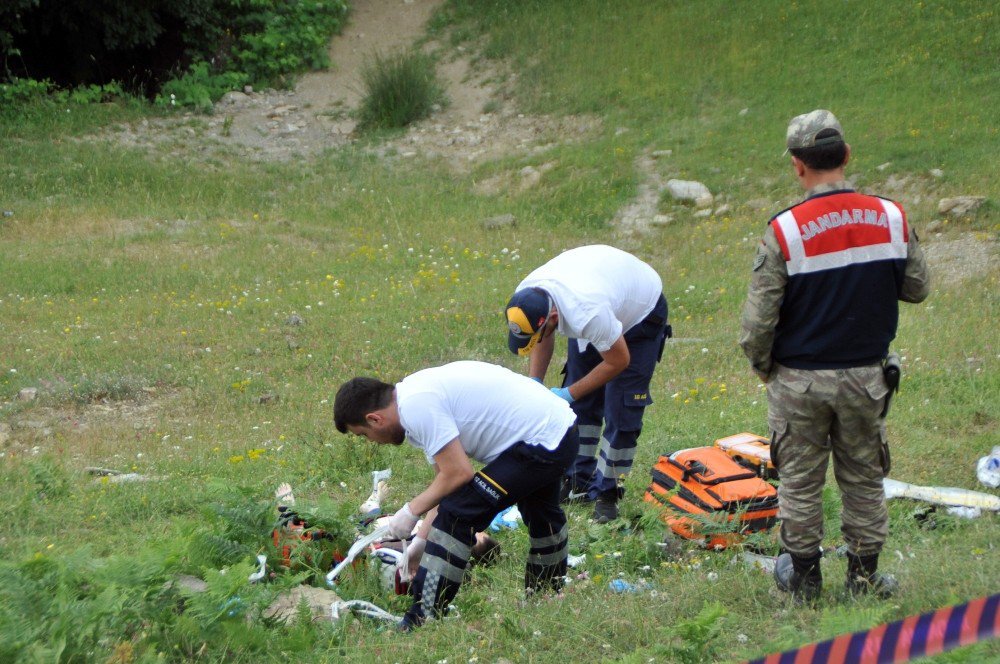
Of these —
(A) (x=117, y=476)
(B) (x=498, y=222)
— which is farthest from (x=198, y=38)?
(A) (x=117, y=476)

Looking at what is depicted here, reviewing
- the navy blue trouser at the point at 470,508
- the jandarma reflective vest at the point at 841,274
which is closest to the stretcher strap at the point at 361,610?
the navy blue trouser at the point at 470,508

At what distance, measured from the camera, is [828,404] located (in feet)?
12.2

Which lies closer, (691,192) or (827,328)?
(827,328)

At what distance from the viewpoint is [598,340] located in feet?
16.5

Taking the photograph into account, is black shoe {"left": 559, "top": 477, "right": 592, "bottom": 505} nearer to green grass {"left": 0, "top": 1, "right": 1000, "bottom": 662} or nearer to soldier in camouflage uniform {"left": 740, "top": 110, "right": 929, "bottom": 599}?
green grass {"left": 0, "top": 1, "right": 1000, "bottom": 662}

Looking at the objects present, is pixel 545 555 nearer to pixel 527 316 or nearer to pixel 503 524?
pixel 503 524

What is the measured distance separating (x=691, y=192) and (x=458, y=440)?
1138 centimetres

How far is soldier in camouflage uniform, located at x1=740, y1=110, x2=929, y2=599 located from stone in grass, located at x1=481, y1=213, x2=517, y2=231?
1085 cm

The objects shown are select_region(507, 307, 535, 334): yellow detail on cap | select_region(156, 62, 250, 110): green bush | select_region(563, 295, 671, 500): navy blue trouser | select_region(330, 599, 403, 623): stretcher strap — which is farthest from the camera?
select_region(156, 62, 250, 110): green bush

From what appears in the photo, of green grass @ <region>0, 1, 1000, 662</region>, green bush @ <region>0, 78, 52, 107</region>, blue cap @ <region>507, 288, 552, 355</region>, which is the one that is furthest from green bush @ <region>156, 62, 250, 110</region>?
blue cap @ <region>507, 288, 552, 355</region>

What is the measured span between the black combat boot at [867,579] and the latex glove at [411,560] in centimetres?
178

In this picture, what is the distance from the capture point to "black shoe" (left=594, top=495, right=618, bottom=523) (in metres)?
5.57

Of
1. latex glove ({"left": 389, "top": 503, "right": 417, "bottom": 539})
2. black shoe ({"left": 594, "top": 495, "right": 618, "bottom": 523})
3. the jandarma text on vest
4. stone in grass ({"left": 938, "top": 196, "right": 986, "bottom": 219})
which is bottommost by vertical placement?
black shoe ({"left": 594, "top": 495, "right": 618, "bottom": 523})

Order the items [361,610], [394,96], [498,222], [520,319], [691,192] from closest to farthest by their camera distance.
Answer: [361,610], [520,319], [498,222], [691,192], [394,96]
